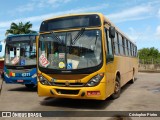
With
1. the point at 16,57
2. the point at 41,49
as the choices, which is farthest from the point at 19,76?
the point at 41,49

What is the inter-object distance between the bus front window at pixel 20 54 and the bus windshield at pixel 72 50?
152 inches

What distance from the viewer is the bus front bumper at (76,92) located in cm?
830

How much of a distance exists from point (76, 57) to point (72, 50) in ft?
0.91

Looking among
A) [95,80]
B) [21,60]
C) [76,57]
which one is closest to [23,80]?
[21,60]

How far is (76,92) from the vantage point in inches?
336

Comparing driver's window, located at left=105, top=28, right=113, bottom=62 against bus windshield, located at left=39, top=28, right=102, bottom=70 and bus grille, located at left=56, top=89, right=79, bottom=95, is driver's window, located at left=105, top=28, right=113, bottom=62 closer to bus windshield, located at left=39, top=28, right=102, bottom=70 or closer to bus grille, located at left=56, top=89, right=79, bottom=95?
bus windshield, located at left=39, top=28, right=102, bottom=70

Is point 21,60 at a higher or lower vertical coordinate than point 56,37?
lower

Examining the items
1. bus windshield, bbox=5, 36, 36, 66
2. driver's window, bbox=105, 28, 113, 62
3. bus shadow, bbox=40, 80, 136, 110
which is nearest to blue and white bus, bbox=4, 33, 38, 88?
bus windshield, bbox=5, 36, 36, 66

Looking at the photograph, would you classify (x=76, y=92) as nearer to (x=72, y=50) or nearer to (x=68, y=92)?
(x=68, y=92)

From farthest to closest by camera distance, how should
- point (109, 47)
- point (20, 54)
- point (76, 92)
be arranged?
point (20, 54)
point (109, 47)
point (76, 92)

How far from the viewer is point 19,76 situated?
13008mm

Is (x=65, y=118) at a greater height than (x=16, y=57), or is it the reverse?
(x=16, y=57)

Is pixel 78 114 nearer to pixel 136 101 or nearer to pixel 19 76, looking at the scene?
pixel 136 101

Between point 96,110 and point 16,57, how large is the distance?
20.0 ft
